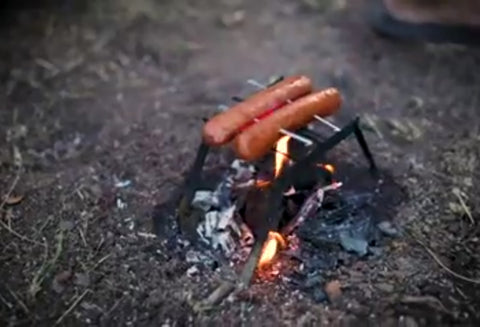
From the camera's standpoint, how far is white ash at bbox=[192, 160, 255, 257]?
1983 mm

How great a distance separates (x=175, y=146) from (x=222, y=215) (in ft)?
1.44

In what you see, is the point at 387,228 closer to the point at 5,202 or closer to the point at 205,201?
the point at 205,201

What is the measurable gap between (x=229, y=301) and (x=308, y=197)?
1.18 feet

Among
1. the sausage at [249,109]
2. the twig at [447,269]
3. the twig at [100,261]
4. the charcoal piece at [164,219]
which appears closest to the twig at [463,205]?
the twig at [447,269]

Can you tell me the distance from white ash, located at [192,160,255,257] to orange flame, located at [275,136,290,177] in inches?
5.5

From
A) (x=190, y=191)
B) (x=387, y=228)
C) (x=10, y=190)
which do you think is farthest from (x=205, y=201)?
(x=10, y=190)

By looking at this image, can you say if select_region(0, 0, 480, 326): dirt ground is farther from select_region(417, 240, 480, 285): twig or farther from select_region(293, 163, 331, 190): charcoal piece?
select_region(293, 163, 331, 190): charcoal piece

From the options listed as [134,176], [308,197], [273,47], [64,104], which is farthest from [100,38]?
[308,197]

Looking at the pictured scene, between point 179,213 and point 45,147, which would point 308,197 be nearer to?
point 179,213

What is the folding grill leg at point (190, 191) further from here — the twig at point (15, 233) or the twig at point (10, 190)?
the twig at point (10, 190)

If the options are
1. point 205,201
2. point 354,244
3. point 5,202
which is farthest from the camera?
point 5,202

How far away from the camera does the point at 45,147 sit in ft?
7.87

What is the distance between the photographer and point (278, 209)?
6.32ft

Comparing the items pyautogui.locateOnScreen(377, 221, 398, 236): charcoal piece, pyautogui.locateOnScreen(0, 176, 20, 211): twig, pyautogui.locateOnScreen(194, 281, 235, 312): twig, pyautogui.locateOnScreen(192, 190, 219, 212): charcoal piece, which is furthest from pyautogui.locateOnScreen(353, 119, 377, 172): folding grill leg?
pyautogui.locateOnScreen(0, 176, 20, 211): twig
